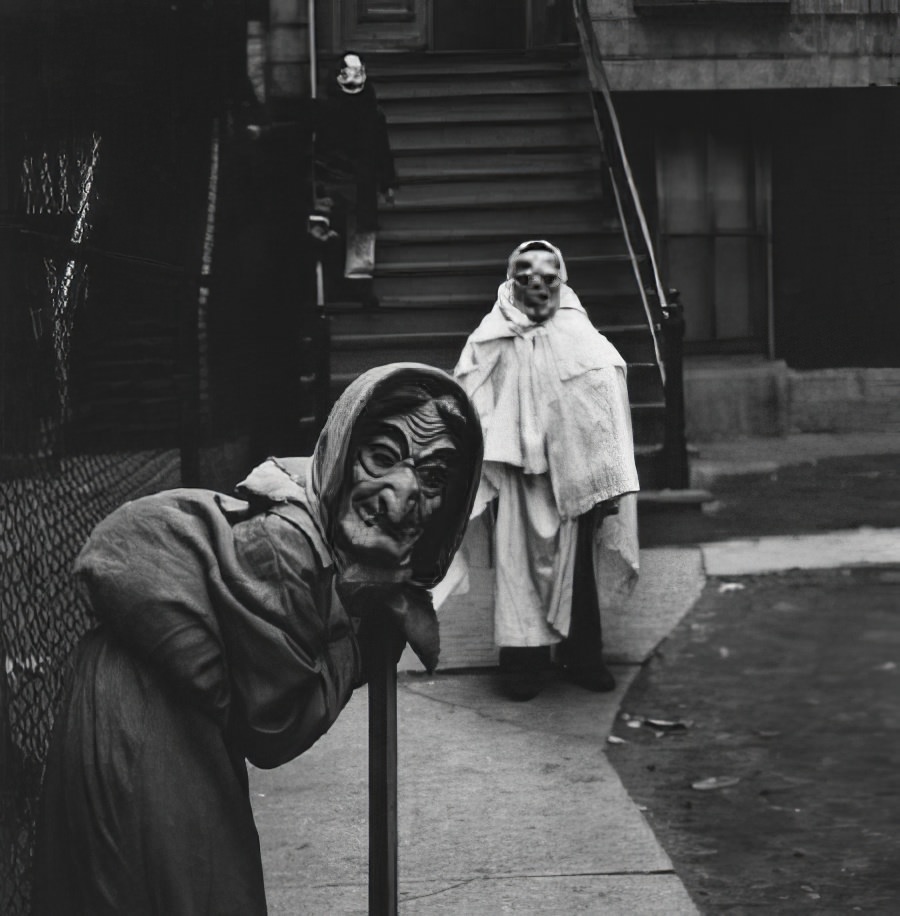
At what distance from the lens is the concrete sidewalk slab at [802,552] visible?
10.1m

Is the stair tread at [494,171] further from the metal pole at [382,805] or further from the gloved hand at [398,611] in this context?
the metal pole at [382,805]

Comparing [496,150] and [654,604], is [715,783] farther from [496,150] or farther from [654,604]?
[496,150]

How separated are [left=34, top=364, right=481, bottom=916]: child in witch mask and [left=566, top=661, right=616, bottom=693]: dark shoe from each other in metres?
4.89

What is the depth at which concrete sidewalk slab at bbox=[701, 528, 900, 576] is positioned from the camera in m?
10.1

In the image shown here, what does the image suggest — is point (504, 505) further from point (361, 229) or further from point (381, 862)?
point (361, 229)

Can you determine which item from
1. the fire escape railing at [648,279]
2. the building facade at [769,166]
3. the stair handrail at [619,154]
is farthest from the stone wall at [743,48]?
the fire escape railing at [648,279]

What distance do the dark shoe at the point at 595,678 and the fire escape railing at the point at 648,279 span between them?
14.4ft

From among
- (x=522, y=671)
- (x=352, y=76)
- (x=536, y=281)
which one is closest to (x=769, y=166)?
(x=352, y=76)

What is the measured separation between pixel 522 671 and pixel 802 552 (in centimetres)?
369

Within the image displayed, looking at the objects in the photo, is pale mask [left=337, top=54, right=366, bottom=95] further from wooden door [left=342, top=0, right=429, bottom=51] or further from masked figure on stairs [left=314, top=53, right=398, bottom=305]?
wooden door [left=342, top=0, right=429, bottom=51]

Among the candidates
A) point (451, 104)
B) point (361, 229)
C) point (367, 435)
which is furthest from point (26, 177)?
point (451, 104)

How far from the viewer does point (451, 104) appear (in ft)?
49.0

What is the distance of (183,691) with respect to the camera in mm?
2539

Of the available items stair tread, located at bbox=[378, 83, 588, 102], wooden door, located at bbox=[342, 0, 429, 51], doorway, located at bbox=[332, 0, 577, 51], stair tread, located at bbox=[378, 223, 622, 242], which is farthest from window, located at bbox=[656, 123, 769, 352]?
wooden door, located at bbox=[342, 0, 429, 51]
